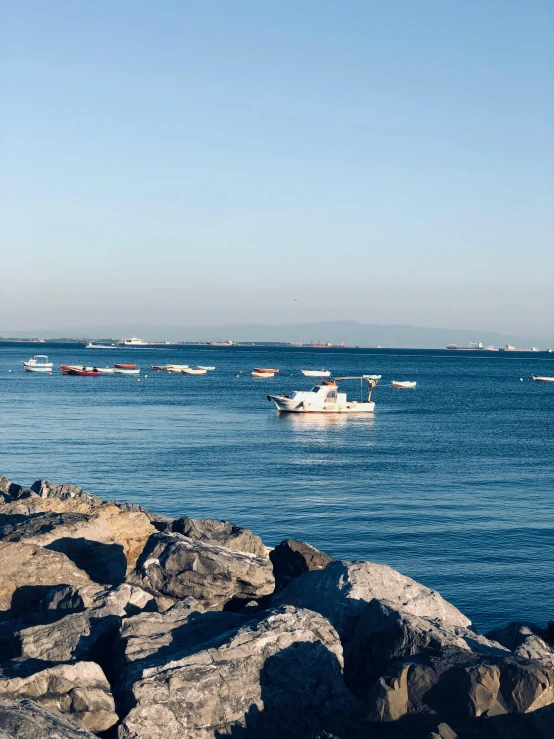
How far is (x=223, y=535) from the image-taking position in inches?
699

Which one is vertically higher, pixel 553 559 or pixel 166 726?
pixel 166 726

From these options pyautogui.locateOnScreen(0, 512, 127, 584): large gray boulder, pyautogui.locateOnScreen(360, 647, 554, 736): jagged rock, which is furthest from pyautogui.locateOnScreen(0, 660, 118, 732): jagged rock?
pyautogui.locateOnScreen(0, 512, 127, 584): large gray boulder

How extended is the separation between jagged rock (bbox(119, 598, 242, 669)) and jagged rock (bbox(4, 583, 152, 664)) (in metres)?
0.41

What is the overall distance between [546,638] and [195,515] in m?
18.4

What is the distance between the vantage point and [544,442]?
186 ft

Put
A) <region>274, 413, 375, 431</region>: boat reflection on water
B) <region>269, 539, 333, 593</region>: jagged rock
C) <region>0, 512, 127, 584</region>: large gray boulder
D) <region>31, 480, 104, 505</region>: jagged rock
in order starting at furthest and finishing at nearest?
1. <region>274, 413, 375, 431</region>: boat reflection on water
2. <region>31, 480, 104, 505</region>: jagged rock
3. <region>269, 539, 333, 593</region>: jagged rock
4. <region>0, 512, 127, 584</region>: large gray boulder

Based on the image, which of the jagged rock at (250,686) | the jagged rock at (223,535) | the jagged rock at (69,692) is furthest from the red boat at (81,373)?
the jagged rock at (69,692)

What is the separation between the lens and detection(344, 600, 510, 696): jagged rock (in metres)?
9.85

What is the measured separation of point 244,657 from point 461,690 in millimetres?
2299

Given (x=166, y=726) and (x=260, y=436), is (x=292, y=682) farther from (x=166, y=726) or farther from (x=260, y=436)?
(x=260, y=436)

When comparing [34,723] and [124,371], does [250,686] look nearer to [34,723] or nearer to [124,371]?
[34,723]

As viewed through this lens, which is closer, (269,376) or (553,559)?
(553,559)

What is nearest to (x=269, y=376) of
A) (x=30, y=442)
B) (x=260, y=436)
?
(x=260, y=436)

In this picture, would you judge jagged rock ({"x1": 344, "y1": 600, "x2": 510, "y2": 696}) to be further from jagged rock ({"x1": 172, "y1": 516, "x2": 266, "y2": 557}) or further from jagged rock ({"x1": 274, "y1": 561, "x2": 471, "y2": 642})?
jagged rock ({"x1": 172, "y1": 516, "x2": 266, "y2": 557})
